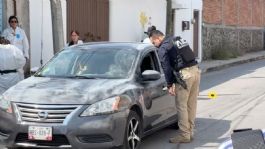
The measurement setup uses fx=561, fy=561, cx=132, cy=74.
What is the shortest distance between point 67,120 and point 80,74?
4.18 feet

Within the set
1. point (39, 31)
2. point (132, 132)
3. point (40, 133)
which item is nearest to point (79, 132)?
point (40, 133)

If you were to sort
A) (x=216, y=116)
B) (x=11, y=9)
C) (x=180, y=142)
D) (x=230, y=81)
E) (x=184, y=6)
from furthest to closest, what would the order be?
1. (x=184, y=6)
2. (x=230, y=81)
3. (x=11, y=9)
4. (x=216, y=116)
5. (x=180, y=142)

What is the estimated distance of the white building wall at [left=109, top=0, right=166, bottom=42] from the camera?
65.1ft

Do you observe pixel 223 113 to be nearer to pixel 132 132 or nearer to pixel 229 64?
pixel 132 132

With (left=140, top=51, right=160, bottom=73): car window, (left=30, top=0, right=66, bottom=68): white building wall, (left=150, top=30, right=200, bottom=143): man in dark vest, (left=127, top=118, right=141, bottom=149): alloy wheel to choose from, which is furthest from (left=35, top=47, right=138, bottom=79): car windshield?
(left=30, top=0, right=66, bottom=68): white building wall

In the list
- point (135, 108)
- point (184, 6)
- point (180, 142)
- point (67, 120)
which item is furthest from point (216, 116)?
point (184, 6)

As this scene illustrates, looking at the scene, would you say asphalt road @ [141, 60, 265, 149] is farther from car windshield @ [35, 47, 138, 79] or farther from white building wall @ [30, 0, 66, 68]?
white building wall @ [30, 0, 66, 68]

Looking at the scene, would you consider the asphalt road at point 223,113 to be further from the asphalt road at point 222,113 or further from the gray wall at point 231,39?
the gray wall at point 231,39

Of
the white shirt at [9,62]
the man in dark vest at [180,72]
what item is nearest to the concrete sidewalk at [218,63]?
the white shirt at [9,62]

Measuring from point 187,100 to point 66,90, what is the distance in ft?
6.85

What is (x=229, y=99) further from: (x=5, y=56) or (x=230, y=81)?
(x=5, y=56)

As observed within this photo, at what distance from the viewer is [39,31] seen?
49.5 ft

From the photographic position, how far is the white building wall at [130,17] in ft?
65.1

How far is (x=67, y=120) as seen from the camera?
6.67m
